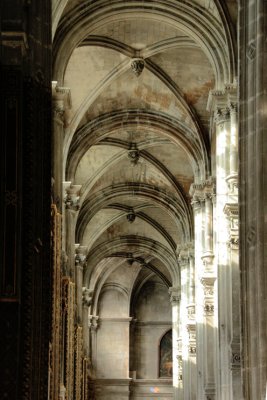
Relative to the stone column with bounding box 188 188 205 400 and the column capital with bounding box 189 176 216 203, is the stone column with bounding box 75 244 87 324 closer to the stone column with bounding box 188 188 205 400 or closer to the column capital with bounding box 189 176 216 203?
the stone column with bounding box 188 188 205 400

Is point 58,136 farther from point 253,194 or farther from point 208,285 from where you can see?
point 253,194

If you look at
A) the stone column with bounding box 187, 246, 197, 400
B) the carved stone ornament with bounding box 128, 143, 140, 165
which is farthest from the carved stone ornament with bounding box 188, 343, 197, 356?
the carved stone ornament with bounding box 128, 143, 140, 165

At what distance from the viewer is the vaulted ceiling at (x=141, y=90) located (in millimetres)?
30688

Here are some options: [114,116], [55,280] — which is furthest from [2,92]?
[114,116]

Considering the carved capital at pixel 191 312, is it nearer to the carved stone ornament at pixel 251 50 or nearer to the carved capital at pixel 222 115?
the carved capital at pixel 222 115

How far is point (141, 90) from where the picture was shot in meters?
38.0

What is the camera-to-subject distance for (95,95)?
120 ft

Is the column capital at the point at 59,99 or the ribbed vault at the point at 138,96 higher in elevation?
the ribbed vault at the point at 138,96

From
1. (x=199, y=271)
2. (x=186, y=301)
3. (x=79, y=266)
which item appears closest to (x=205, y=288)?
(x=199, y=271)

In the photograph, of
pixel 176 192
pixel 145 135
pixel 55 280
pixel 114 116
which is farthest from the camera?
pixel 176 192

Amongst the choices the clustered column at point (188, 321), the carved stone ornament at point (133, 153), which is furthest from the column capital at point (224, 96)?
the clustered column at point (188, 321)

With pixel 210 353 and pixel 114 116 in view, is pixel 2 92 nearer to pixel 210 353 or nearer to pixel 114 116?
pixel 210 353

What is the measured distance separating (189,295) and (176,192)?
4.55 m

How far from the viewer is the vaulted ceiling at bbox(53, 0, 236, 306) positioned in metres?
30.7
